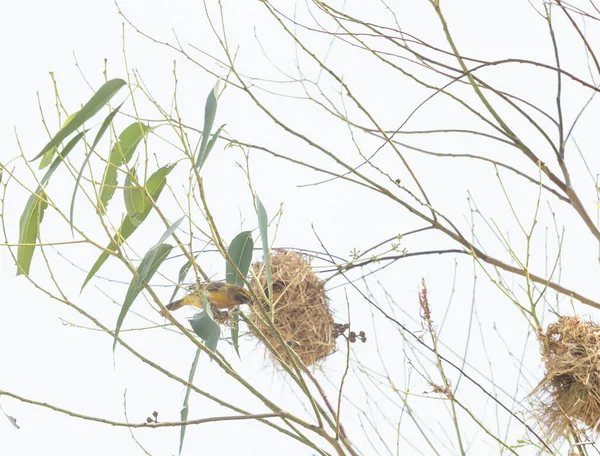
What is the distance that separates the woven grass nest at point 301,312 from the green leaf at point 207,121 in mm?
724

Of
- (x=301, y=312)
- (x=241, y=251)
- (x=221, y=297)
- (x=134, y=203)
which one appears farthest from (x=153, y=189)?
(x=301, y=312)

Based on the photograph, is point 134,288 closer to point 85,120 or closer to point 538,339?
point 85,120

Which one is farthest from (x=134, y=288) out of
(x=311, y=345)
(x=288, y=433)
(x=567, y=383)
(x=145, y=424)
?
(x=567, y=383)

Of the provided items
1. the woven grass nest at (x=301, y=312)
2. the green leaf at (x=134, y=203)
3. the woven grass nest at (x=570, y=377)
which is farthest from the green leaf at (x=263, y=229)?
the woven grass nest at (x=570, y=377)

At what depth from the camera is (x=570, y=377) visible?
1.74 m

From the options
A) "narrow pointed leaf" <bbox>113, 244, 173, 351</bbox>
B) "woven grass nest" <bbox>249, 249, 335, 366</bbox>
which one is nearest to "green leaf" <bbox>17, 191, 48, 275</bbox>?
"narrow pointed leaf" <bbox>113, 244, 173, 351</bbox>

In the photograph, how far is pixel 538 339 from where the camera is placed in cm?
176

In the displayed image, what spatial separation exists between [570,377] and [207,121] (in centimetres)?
97

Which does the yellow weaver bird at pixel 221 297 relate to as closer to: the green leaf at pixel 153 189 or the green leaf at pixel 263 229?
the green leaf at pixel 153 189

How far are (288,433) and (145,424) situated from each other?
0.23 m

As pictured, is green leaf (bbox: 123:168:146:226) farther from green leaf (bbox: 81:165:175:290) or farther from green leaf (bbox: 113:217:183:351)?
green leaf (bbox: 113:217:183:351)

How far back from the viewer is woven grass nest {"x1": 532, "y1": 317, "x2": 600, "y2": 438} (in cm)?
169

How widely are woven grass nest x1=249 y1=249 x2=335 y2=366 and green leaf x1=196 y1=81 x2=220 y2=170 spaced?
0.72m

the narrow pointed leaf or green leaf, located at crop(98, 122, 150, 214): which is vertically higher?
green leaf, located at crop(98, 122, 150, 214)
